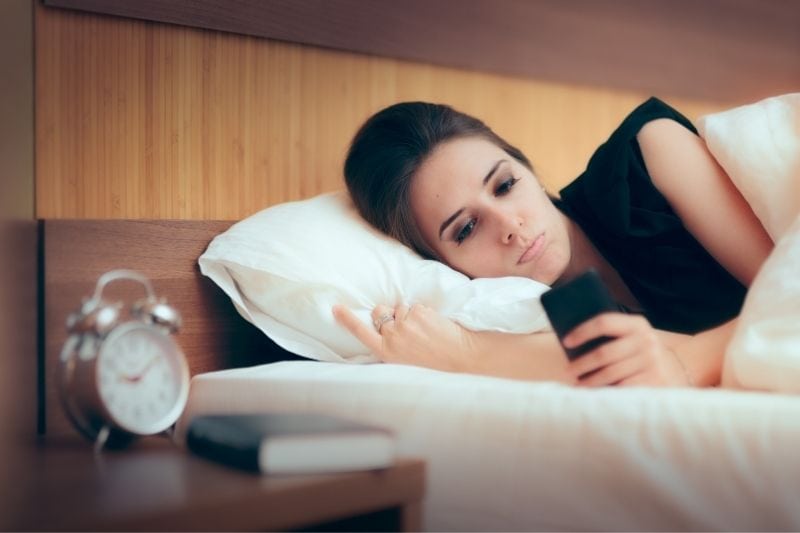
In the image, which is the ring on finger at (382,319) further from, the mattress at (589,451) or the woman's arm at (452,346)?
the mattress at (589,451)

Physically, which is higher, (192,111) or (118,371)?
(192,111)

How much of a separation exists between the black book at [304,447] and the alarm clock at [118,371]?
0.43ft

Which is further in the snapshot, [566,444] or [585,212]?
[585,212]

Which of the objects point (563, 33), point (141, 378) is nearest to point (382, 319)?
point (141, 378)

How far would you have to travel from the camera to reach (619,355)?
106cm

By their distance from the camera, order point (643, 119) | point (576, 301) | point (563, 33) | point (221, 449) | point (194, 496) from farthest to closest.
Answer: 1. point (563, 33)
2. point (643, 119)
3. point (576, 301)
4. point (221, 449)
5. point (194, 496)

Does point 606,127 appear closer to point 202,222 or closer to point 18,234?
Answer: point 202,222

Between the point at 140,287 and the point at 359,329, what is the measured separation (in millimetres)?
330

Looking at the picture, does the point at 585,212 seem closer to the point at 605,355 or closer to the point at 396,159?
the point at 396,159

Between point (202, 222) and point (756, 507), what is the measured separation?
946 mm

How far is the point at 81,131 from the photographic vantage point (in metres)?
1.44

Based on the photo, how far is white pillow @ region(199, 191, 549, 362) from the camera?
141cm

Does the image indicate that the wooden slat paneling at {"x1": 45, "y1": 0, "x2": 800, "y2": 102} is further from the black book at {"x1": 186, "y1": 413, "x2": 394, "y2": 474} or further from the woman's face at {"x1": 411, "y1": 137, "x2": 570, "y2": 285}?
the black book at {"x1": 186, "y1": 413, "x2": 394, "y2": 474}

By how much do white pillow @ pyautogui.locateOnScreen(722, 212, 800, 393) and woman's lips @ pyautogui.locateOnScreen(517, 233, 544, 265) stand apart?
465 mm
